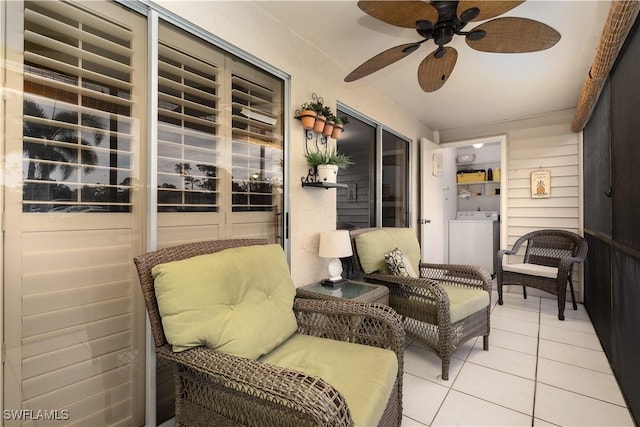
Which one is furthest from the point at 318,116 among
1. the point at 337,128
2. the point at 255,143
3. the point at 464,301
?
the point at 464,301

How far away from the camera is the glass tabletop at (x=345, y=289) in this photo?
1.99 meters

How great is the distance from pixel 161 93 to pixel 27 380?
1.32m

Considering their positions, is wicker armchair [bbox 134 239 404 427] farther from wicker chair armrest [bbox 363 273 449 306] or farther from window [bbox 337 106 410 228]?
window [bbox 337 106 410 228]

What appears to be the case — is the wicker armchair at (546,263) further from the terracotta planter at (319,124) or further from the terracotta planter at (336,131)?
the terracotta planter at (319,124)

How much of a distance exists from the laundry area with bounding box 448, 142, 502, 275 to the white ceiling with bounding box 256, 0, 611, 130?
120 centimetres

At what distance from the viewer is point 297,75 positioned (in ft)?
7.28

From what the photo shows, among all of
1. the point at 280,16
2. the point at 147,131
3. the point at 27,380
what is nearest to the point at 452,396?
the point at 27,380

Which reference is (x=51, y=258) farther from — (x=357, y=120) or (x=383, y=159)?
(x=383, y=159)

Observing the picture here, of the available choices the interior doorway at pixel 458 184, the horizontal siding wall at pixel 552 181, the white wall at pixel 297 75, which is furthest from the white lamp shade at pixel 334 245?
the horizontal siding wall at pixel 552 181

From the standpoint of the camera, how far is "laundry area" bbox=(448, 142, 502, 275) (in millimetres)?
4829

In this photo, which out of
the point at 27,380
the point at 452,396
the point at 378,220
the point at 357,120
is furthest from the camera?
the point at 378,220

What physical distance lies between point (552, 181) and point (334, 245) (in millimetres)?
3420

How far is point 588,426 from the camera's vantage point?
1.54m

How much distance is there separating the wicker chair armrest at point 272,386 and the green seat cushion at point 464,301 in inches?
57.2
